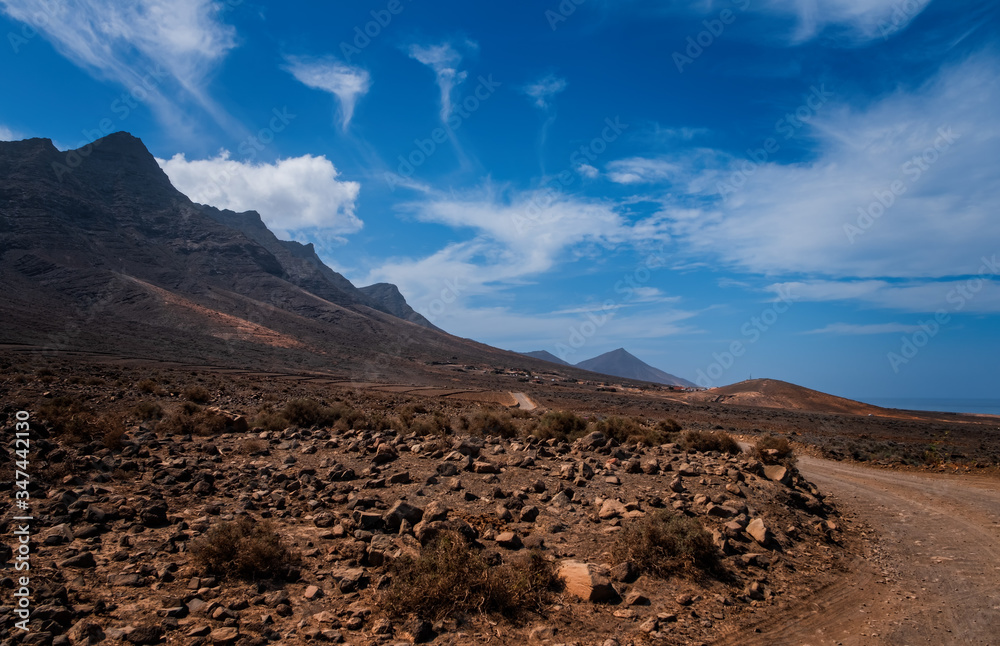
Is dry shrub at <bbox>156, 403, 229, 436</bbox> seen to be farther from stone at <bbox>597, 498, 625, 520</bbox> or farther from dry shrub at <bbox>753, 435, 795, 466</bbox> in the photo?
dry shrub at <bbox>753, 435, 795, 466</bbox>

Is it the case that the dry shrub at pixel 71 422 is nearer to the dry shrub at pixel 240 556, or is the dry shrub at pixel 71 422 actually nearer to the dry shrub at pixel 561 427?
the dry shrub at pixel 240 556

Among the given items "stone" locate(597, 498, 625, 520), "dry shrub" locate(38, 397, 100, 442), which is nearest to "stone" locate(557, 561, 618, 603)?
"stone" locate(597, 498, 625, 520)

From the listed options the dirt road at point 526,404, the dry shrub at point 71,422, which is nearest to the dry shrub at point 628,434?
the dry shrub at point 71,422

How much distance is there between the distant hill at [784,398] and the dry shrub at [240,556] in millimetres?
82457

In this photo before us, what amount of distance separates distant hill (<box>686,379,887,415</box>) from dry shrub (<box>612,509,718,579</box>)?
78.2 metres

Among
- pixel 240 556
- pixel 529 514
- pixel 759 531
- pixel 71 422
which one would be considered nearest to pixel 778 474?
pixel 759 531

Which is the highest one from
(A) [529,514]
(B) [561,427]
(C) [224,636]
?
(B) [561,427]

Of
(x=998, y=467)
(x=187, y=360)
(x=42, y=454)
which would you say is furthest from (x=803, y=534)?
(x=187, y=360)

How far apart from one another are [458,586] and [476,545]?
53.1 inches

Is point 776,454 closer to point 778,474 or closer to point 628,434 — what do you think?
point 778,474

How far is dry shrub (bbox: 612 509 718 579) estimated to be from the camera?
6.80 m

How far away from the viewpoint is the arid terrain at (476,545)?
535 cm

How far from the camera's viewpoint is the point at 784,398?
81812 mm

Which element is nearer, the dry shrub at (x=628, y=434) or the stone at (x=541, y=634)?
the stone at (x=541, y=634)
